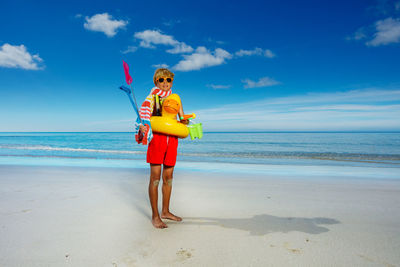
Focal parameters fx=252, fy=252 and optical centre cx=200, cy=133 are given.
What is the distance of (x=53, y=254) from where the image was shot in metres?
2.63

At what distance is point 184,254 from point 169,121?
5.21 feet

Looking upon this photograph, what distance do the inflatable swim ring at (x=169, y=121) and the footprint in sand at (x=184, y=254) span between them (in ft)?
4.63

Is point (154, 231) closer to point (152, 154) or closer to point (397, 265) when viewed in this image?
point (152, 154)

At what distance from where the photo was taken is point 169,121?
10.8 ft

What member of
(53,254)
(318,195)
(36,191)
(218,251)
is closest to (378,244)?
(218,251)

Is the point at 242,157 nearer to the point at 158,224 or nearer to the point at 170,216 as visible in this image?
the point at 170,216

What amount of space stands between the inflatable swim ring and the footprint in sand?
1.41 m

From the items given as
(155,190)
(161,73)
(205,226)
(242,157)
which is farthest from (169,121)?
(242,157)

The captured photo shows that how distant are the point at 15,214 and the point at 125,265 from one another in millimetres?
2553

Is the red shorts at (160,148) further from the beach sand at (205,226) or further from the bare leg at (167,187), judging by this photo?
the beach sand at (205,226)

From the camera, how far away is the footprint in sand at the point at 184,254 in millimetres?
2555

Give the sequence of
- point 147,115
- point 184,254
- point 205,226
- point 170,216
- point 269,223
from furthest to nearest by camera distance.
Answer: point 170,216, point 269,223, point 205,226, point 147,115, point 184,254

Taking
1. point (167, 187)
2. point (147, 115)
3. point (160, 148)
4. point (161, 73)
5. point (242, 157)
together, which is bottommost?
point (242, 157)

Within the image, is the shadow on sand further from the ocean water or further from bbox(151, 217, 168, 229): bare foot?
the ocean water
